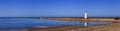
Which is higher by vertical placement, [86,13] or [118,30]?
[86,13]

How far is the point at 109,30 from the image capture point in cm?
1744

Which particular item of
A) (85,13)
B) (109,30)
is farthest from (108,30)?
(85,13)

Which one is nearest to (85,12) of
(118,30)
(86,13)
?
(86,13)

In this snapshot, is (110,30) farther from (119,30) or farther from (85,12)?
(85,12)

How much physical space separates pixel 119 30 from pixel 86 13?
5310 cm

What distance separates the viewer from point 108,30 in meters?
17.4

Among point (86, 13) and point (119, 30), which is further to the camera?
point (86, 13)

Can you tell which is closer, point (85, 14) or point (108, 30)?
point (108, 30)

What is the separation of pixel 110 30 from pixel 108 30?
0.13 metres

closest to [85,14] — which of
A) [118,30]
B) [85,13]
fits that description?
[85,13]

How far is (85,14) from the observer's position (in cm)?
7031

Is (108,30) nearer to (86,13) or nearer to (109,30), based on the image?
(109,30)

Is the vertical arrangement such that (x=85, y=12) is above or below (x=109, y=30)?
above

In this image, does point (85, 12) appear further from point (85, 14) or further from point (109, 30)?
point (109, 30)
